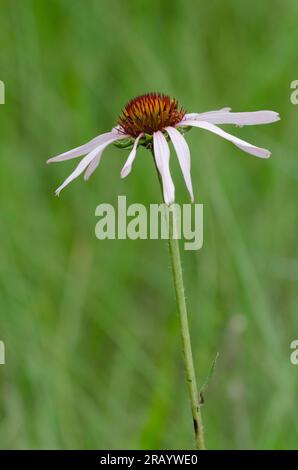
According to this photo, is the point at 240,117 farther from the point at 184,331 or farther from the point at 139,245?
the point at 139,245

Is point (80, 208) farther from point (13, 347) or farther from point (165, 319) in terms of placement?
point (13, 347)

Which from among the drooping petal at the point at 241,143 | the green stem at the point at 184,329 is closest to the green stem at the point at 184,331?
the green stem at the point at 184,329

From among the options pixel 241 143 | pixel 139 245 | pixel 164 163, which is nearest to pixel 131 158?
pixel 164 163

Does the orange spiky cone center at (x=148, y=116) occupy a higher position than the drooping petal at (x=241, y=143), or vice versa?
the orange spiky cone center at (x=148, y=116)

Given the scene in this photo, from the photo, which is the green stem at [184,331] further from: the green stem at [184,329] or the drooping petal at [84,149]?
the drooping petal at [84,149]

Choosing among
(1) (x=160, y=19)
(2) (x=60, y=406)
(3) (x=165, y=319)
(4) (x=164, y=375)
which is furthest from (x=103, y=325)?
(1) (x=160, y=19)

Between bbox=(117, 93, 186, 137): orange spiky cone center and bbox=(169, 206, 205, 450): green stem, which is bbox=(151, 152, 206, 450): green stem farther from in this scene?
bbox=(117, 93, 186, 137): orange spiky cone center
